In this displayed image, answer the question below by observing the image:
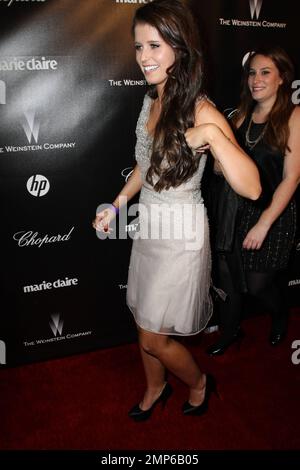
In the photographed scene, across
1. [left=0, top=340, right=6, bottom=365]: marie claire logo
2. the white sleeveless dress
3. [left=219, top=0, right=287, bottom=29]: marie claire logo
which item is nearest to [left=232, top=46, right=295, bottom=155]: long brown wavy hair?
[left=219, top=0, right=287, bottom=29]: marie claire logo

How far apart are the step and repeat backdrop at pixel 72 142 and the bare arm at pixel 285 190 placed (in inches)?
20.0

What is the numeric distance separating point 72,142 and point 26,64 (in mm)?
433

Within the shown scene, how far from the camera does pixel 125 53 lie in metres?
2.08

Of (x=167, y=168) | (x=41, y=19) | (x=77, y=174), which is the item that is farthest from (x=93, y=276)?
(x=41, y=19)

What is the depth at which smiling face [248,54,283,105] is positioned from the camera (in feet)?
6.76

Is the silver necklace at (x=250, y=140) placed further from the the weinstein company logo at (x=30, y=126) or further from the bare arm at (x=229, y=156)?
the the weinstein company logo at (x=30, y=126)

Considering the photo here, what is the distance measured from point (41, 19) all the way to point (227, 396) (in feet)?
7.07

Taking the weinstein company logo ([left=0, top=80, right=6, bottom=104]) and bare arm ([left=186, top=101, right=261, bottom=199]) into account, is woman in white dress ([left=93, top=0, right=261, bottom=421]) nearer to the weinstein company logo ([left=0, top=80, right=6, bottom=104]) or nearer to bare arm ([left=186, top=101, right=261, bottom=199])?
bare arm ([left=186, top=101, right=261, bottom=199])

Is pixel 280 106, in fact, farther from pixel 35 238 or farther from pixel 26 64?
pixel 35 238

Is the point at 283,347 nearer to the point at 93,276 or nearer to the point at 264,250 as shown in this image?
the point at 264,250

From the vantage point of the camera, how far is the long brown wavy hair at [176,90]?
1317 millimetres

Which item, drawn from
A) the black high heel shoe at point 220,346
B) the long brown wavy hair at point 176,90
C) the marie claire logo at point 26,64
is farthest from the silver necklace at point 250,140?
the black high heel shoe at point 220,346

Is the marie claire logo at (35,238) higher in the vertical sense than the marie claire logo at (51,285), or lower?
higher
